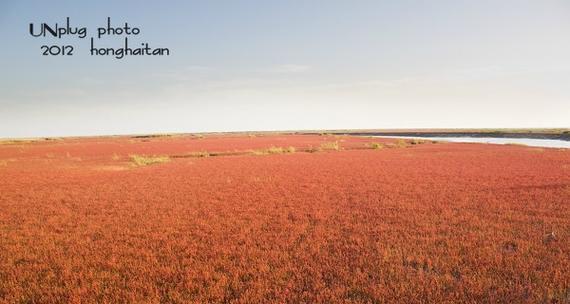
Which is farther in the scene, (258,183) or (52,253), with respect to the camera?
(258,183)

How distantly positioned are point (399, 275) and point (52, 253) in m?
7.22

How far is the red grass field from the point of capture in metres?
6.35

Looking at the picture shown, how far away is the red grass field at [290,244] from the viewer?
6348mm

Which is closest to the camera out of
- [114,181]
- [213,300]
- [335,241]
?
[213,300]

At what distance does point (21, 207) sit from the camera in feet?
47.0

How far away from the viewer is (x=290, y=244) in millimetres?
9000

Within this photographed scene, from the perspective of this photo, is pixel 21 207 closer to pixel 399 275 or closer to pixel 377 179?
pixel 399 275

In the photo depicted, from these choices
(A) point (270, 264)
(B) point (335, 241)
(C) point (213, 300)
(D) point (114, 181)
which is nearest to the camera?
(C) point (213, 300)

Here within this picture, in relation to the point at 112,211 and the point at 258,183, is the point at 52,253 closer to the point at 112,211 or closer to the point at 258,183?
the point at 112,211

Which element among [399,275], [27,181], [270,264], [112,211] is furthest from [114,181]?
[399,275]

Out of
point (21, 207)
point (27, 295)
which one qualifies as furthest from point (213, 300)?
point (21, 207)

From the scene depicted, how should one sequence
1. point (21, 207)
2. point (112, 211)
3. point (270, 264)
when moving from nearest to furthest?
point (270, 264)
point (112, 211)
point (21, 207)

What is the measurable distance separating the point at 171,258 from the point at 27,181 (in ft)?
59.7

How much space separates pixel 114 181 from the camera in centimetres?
2192
